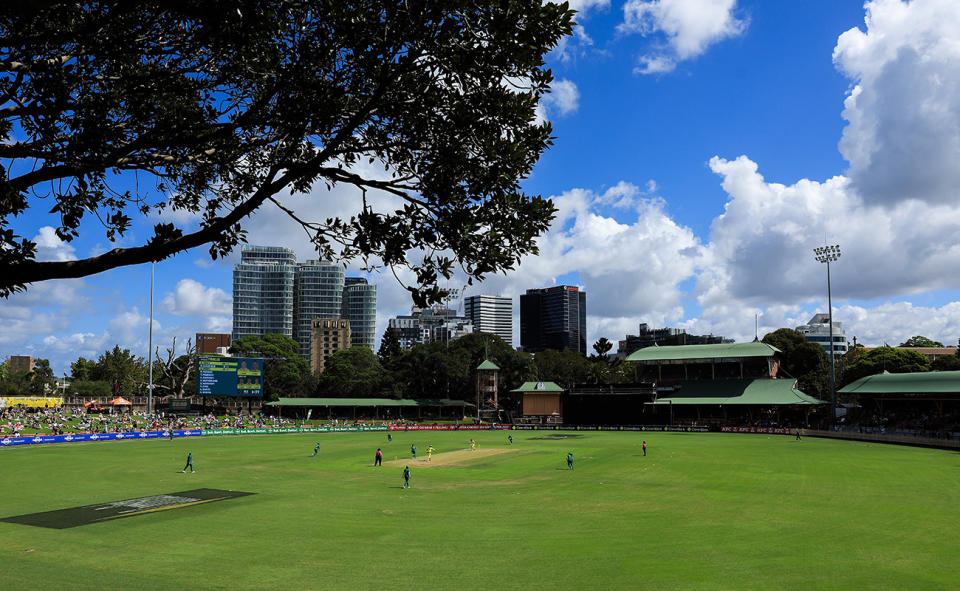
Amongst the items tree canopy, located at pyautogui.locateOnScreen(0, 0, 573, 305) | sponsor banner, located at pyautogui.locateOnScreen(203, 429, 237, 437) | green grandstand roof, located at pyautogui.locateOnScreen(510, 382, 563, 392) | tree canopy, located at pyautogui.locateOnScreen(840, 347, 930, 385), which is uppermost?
tree canopy, located at pyautogui.locateOnScreen(0, 0, 573, 305)

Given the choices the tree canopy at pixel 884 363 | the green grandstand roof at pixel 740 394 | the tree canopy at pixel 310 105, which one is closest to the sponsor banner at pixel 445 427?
the green grandstand roof at pixel 740 394

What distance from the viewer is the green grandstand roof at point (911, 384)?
70.1 m

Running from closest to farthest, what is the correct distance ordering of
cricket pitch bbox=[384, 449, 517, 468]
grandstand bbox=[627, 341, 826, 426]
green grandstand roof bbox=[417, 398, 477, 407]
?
cricket pitch bbox=[384, 449, 517, 468]
grandstand bbox=[627, 341, 826, 426]
green grandstand roof bbox=[417, 398, 477, 407]

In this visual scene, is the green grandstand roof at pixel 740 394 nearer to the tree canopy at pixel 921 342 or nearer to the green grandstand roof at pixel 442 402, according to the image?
the green grandstand roof at pixel 442 402

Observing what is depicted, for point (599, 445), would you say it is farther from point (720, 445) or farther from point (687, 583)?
point (687, 583)

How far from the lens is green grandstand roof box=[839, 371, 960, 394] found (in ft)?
230

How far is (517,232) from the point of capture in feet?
32.2

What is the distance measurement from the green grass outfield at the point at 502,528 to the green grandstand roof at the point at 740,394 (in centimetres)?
4314

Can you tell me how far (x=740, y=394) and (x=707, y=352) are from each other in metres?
12.9

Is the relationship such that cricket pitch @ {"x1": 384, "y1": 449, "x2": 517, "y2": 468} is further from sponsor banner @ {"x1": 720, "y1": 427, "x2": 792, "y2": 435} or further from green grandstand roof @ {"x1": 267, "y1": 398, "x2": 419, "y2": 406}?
green grandstand roof @ {"x1": 267, "y1": 398, "x2": 419, "y2": 406}

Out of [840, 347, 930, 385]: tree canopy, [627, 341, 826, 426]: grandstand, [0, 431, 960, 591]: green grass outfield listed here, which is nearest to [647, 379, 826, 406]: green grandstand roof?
[627, 341, 826, 426]: grandstand

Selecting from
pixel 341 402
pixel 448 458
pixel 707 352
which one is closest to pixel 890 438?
pixel 707 352

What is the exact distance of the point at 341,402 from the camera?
11219 cm

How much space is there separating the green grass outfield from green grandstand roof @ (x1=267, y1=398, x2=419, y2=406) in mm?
62222
